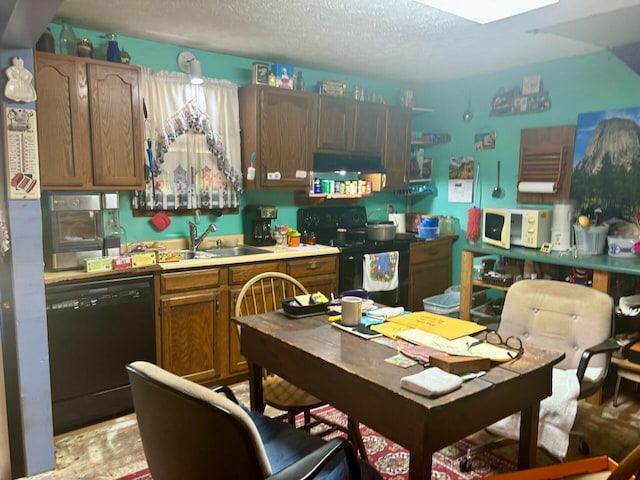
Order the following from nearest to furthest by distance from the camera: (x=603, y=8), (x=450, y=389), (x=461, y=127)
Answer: (x=450, y=389), (x=603, y=8), (x=461, y=127)

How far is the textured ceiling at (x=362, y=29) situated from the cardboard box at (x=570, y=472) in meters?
2.22

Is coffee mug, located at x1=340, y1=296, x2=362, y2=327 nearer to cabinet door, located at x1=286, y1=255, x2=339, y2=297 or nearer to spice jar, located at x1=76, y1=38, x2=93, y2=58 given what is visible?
cabinet door, located at x1=286, y1=255, x2=339, y2=297

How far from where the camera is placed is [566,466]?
5.72ft

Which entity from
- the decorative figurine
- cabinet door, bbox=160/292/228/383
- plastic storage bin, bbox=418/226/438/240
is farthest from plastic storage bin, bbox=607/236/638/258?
the decorative figurine

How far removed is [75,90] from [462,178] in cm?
338

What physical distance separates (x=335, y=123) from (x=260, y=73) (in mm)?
766

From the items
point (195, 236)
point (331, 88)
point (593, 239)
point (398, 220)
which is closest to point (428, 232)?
point (398, 220)

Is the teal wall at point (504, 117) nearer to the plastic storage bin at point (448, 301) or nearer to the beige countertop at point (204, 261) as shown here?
the plastic storage bin at point (448, 301)

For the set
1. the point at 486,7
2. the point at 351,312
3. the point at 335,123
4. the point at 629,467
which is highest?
the point at 486,7

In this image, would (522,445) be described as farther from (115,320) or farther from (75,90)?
(75,90)

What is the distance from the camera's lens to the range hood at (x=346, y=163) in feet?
13.1

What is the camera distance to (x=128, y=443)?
→ 8.54 ft

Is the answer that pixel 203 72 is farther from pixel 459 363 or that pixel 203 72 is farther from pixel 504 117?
pixel 459 363

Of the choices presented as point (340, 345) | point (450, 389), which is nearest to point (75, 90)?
point (340, 345)
